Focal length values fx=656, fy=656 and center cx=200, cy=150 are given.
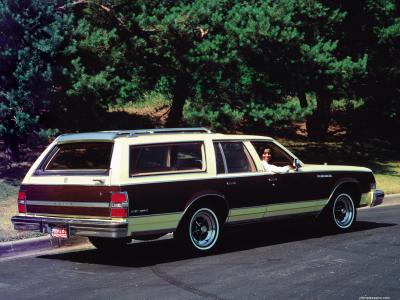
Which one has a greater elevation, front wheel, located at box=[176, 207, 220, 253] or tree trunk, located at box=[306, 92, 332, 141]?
tree trunk, located at box=[306, 92, 332, 141]

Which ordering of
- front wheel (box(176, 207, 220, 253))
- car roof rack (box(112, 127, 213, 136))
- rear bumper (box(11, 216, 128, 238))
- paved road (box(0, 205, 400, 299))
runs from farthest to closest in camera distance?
front wheel (box(176, 207, 220, 253)) < car roof rack (box(112, 127, 213, 136)) < rear bumper (box(11, 216, 128, 238)) < paved road (box(0, 205, 400, 299))

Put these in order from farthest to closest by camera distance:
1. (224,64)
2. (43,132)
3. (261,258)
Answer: (224,64)
(43,132)
(261,258)

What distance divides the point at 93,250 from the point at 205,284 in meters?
3.17

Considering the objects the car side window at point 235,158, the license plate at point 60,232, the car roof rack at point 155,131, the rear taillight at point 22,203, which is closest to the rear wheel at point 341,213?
the car side window at point 235,158

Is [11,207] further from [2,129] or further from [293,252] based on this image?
[293,252]

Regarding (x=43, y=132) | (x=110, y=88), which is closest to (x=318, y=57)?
(x=110, y=88)

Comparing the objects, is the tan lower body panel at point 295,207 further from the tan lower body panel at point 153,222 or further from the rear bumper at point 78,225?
the rear bumper at point 78,225

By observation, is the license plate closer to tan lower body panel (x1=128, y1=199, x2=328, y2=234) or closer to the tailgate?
the tailgate

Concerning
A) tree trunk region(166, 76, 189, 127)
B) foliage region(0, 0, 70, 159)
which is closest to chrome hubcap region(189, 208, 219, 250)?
foliage region(0, 0, 70, 159)

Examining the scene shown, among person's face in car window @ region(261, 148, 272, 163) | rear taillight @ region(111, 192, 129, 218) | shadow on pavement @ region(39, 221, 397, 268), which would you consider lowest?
shadow on pavement @ region(39, 221, 397, 268)

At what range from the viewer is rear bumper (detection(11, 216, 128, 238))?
802 cm

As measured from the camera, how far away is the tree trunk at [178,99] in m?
20.8

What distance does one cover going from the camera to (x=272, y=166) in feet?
32.8

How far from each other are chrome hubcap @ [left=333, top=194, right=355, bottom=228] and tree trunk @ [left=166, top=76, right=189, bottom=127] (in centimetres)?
991
